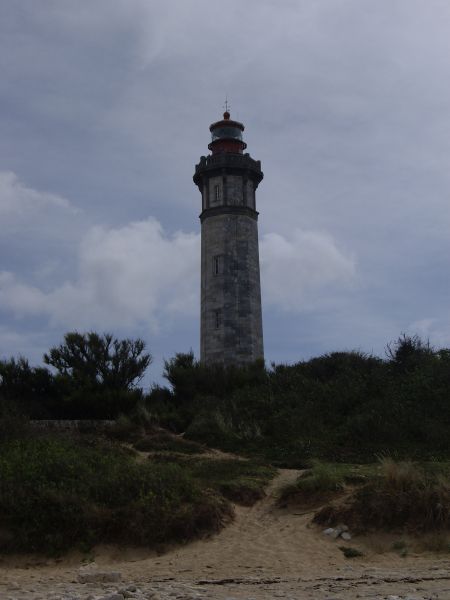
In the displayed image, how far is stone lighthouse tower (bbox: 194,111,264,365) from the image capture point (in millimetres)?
34906

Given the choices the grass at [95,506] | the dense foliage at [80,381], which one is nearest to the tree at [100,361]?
the dense foliage at [80,381]

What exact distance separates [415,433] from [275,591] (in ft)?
42.8

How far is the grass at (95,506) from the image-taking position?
41.4ft

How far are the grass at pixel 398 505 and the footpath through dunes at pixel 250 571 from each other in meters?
0.63

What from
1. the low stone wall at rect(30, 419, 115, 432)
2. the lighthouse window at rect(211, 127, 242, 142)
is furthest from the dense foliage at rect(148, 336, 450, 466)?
the lighthouse window at rect(211, 127, 242, 142)

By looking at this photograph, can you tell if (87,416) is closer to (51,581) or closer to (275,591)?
(51,581)

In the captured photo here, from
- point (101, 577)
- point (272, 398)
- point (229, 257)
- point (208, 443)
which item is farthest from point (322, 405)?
point (101, 577)

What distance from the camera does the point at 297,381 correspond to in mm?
28000

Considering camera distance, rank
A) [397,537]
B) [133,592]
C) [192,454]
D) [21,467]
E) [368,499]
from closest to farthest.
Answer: [133,592], [397,537], [368,499], [21,467], [192,454]

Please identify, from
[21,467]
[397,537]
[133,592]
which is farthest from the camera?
[21,467]

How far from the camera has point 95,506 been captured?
13.1 m

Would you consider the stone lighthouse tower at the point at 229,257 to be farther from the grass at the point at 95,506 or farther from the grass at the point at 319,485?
the grass at the point at 95,506

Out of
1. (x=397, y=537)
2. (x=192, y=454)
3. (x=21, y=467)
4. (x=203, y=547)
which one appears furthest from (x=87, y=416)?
(x=397, y=537)

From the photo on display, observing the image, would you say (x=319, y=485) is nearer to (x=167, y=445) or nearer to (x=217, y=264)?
(x=167, y=445)
